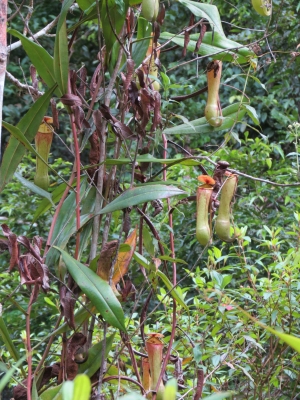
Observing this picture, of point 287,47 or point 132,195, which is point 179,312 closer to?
point 132,195

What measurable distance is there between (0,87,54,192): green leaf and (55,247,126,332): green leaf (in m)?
0.23

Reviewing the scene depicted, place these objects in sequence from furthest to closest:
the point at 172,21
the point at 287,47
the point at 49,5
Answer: the point at 49,5
the point at 172,21
the point at 287,47

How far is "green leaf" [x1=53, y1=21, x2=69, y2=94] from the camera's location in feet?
3.29

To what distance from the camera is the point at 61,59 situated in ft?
3.30

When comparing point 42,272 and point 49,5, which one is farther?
point 49,5

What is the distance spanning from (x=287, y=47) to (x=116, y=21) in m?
2.64

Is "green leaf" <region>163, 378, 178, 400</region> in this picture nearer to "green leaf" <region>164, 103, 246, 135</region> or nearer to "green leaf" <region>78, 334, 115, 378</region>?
"green leaf" <region>78, 334, 115, 378</region>

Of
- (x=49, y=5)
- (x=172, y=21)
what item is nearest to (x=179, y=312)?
(x=172, y=21)

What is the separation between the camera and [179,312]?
1.48m

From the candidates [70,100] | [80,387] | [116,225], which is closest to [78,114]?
[70,100]

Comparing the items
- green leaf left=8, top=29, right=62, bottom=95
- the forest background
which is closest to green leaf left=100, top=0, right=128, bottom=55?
the forest background

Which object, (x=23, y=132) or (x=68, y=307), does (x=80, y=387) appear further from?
(x=23, y=132)

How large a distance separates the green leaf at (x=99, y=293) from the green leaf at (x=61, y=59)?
305mm

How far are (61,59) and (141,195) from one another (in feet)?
0.86
